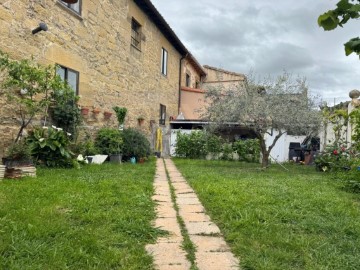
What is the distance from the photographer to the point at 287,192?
539 cm

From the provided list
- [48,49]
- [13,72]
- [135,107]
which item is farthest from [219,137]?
[13,72]

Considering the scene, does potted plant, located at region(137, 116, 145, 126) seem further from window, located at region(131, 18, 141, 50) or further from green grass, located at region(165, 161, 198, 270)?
green grass, located at region(165, 161, 198, 270)

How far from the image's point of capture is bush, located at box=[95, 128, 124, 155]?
33.3ft

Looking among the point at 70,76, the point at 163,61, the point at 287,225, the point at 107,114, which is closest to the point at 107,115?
the point at 107,114

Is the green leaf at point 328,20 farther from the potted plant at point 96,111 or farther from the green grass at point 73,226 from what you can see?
the potted plant at point 96,111

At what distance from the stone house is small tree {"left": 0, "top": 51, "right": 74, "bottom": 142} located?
273 millimetres

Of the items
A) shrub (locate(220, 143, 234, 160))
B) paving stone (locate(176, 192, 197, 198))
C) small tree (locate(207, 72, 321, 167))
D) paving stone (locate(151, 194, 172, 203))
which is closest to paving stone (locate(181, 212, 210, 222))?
paving stone (locate(151, 194, 172, 203))

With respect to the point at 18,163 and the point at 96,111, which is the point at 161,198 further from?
the point at 96,111

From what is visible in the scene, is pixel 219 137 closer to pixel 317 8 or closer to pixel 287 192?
pixel 287 192

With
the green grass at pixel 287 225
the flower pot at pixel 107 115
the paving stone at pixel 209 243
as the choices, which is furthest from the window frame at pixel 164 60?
the paving stone at pixel 209 243

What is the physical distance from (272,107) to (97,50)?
17.9 feet

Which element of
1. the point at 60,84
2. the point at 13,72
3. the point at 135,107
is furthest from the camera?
the point at 135,107

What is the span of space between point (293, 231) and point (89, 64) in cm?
807

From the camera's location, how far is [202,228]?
3.30m
